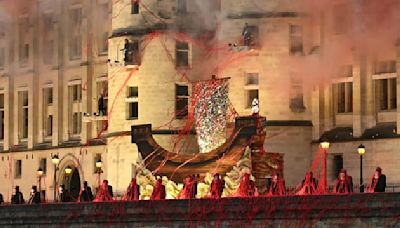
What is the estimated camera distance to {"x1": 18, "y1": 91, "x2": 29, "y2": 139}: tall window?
123000 millimetres

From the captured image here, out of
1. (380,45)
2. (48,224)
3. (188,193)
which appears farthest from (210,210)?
(380,45)

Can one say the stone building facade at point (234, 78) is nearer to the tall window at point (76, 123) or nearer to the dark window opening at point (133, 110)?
the dark window opening at point (133, 110)

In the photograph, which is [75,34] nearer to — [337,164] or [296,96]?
[296,96]

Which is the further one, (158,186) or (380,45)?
(380,45)

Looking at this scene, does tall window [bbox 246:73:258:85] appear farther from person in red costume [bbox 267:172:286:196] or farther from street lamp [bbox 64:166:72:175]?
street lamp [bbox 64:166:72:175]

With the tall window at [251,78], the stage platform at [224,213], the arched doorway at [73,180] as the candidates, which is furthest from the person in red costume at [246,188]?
the arched doorway at [73,180]

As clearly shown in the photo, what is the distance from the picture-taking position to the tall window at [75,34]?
118000 mm

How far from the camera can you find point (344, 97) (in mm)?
101938

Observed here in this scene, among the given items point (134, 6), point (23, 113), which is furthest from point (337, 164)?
point (23, 113)

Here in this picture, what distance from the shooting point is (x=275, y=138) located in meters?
102

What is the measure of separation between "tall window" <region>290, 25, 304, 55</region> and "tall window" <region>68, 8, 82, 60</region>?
1823 cm

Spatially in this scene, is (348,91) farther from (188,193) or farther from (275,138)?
(188,193)

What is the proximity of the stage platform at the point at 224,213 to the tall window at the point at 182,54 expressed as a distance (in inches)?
535

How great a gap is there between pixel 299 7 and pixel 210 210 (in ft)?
55.5
